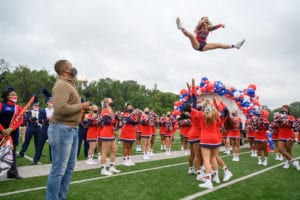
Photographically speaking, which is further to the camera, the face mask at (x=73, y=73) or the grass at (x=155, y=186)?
the grass at (x=155, y=186)

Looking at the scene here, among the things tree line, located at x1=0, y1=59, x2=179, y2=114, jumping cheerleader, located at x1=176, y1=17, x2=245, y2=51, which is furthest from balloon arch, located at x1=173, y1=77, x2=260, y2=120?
tree line, located at x1=0, y1=59, x2=179, y2=114

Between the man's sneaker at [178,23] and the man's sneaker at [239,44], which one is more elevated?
the man's sneaker at [178,23]

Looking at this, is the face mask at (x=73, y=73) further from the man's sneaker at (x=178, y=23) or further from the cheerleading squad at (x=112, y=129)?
the man's sneaker at (x=178, y=23)

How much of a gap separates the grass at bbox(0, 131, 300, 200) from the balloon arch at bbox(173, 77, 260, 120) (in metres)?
10.1

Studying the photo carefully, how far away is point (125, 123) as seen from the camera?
9141 millimetres

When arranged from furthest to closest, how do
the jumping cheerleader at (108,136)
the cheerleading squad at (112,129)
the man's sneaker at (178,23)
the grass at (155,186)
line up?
the cheerleading squad at (112,129)
the jumping cheerleader at (108,136)
the man's sneaker at (178,23)
the grass at (155,186)

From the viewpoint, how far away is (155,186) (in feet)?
20.4

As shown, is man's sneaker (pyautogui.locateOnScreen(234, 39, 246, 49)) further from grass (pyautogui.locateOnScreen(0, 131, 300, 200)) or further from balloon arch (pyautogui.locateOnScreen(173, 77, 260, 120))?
balloon arch (pyautogui.locateOnScreen(173, 77, 260, 120))

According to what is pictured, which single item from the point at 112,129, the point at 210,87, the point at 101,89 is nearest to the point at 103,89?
the point at 101,89

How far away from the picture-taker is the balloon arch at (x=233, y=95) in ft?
59.1

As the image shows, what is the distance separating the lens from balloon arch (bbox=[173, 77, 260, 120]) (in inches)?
709

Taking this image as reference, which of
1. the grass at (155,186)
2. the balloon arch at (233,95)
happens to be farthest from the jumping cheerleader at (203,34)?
the balloon arch at (233,95)

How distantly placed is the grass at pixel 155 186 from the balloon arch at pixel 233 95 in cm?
1010

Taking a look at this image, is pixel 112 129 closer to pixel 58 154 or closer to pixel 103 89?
pixel 58 154
